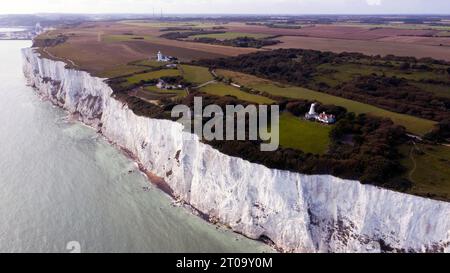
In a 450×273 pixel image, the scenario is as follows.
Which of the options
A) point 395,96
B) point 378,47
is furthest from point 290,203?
point 378,47

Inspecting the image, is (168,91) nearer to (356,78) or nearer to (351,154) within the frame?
(356,78)

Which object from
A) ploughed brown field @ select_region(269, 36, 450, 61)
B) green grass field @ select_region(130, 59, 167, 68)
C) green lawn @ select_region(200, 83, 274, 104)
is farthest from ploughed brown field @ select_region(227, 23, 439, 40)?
green lawn @ select_region(200, 83, 274, 104)

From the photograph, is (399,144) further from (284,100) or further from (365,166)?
(284,100)

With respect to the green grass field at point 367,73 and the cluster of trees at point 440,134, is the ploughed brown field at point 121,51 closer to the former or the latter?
the green grass field at point 367,73

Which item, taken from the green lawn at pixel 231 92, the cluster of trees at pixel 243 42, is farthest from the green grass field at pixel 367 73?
the cluster of trees at pixel 243 42

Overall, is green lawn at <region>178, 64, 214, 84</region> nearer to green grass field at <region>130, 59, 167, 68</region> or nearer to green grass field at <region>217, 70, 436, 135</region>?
green grass field at <region>217, 70, 436, 135</region>

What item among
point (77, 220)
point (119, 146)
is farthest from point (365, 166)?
point (119, 146)
